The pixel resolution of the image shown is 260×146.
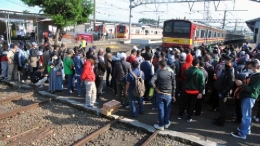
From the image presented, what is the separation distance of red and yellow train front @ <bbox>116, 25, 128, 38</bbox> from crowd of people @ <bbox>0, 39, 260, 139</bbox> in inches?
1063

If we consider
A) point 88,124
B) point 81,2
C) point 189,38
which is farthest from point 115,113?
point 81,2

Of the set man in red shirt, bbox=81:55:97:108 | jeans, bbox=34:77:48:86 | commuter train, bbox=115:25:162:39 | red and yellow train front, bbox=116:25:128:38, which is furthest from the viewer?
commuter train, bbox=115:25:162:39

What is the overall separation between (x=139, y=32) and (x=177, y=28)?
27.0 metres

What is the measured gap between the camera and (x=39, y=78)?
8.37m

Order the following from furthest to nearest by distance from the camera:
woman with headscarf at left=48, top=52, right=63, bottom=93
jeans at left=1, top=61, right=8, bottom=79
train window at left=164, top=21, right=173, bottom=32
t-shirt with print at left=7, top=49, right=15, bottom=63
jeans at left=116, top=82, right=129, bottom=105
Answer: train window at left=164, top=21, right=173, bottom=32 → jeans at left=1, top=61, right=8, bottom=79 → t-shirt with print at left=7, top=49, right=15, bottom=63 → woman with headscarf at left=48, top=52, right=63, bottom=93 → jeans at left=116, top=82, right=129, bottom=105

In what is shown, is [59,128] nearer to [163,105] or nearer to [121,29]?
[163,105]

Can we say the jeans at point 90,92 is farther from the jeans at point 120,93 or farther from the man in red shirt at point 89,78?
the jeans at point 120,93

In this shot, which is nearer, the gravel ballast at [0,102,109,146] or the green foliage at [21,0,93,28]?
the gravel ballast at [0,102,109,146]

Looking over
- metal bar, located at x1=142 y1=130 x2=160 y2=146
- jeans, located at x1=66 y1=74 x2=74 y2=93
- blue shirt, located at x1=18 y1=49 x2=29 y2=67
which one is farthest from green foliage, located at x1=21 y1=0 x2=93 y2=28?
metal bar, located at x1=142 y1=130 x2=160 y2=146

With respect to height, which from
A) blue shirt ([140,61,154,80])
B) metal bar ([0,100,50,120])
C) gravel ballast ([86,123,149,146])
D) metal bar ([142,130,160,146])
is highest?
blue shirt ([140,61,154,80])

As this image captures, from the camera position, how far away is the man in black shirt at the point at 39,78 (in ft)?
26.8

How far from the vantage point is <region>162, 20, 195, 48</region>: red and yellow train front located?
13688 millimetres

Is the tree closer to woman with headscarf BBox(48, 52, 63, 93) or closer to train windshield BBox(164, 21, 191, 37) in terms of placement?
train windshield BBox(164, 21, 191, 37)

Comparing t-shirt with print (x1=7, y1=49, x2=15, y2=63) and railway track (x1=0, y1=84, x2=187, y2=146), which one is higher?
t-shirt with print (x1=7, y1=49, x2=15, y2=63)
